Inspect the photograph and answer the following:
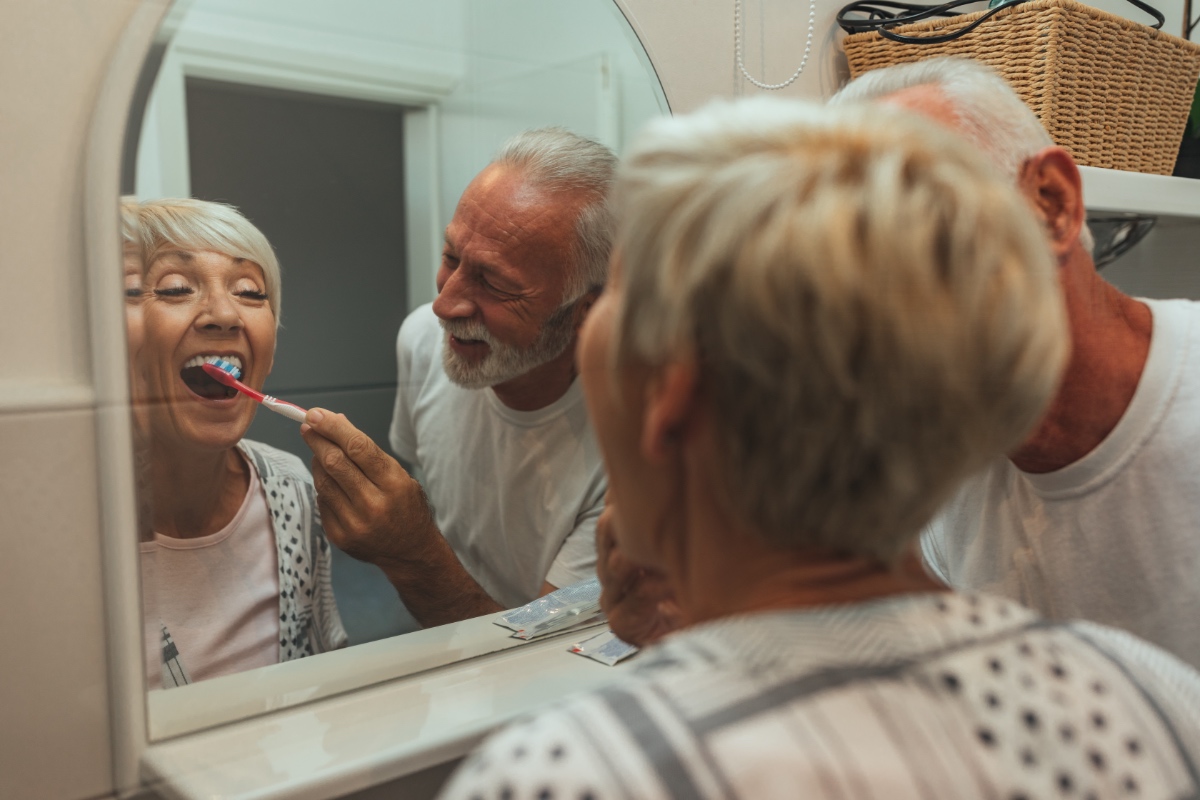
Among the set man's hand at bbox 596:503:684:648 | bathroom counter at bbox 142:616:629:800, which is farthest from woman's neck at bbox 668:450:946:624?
bathroom counter at bbox 142:616:629:800

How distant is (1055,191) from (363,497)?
1.97ft

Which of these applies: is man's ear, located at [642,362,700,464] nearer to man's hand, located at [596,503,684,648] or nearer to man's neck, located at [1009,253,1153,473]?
man's hand, located at [596,503,684,648]

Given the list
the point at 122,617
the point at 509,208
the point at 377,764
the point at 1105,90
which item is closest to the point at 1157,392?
the point at 1105,90

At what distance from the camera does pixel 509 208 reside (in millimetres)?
836

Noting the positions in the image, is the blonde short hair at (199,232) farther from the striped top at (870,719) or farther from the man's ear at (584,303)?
the striped top at (870,719)

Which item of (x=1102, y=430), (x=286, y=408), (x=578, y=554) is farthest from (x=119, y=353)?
(x=1102, y=430)

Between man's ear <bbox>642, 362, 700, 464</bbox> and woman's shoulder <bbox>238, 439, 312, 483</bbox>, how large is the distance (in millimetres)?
425

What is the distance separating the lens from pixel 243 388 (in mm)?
737

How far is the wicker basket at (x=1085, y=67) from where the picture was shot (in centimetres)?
101

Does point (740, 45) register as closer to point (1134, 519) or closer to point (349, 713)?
point (1134, 519)

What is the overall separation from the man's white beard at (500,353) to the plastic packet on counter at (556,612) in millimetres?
217

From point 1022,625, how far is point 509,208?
55 cm

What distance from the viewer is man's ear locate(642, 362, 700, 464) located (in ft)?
1.32

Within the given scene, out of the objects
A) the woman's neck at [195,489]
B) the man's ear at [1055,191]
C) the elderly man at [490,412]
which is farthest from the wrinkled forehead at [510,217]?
the man's ear at [1055,191]
